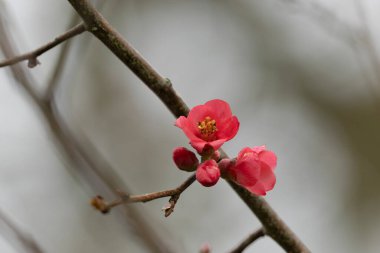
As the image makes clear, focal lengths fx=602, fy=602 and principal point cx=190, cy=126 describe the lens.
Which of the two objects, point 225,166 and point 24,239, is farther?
point 24,239

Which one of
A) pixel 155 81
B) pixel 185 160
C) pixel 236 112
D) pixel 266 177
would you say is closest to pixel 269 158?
pixel 266 177

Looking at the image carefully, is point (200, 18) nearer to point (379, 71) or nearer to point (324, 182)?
point (324, 182)

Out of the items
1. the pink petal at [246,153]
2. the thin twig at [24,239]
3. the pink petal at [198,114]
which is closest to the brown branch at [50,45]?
the pink petal at [198,114]

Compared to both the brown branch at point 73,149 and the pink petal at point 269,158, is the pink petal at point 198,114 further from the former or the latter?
the brown branch at point 73,149

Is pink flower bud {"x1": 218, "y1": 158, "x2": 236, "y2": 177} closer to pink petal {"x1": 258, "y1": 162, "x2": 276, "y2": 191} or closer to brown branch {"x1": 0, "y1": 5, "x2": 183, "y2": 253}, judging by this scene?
pink petal {"x1": 258, "y1": 162, "x2": 276, "y2": 191}

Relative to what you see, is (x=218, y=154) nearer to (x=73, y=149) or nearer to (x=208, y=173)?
(x=208, y=173)

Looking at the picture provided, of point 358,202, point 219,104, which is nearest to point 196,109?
point 219,104

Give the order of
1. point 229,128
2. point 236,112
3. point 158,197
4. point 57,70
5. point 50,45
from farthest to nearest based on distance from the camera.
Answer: point 236,112
point 57,70
point 50,45
point 229,128
point 158,197

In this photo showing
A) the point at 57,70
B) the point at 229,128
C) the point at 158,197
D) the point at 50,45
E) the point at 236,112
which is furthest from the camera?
the point at 236,112
